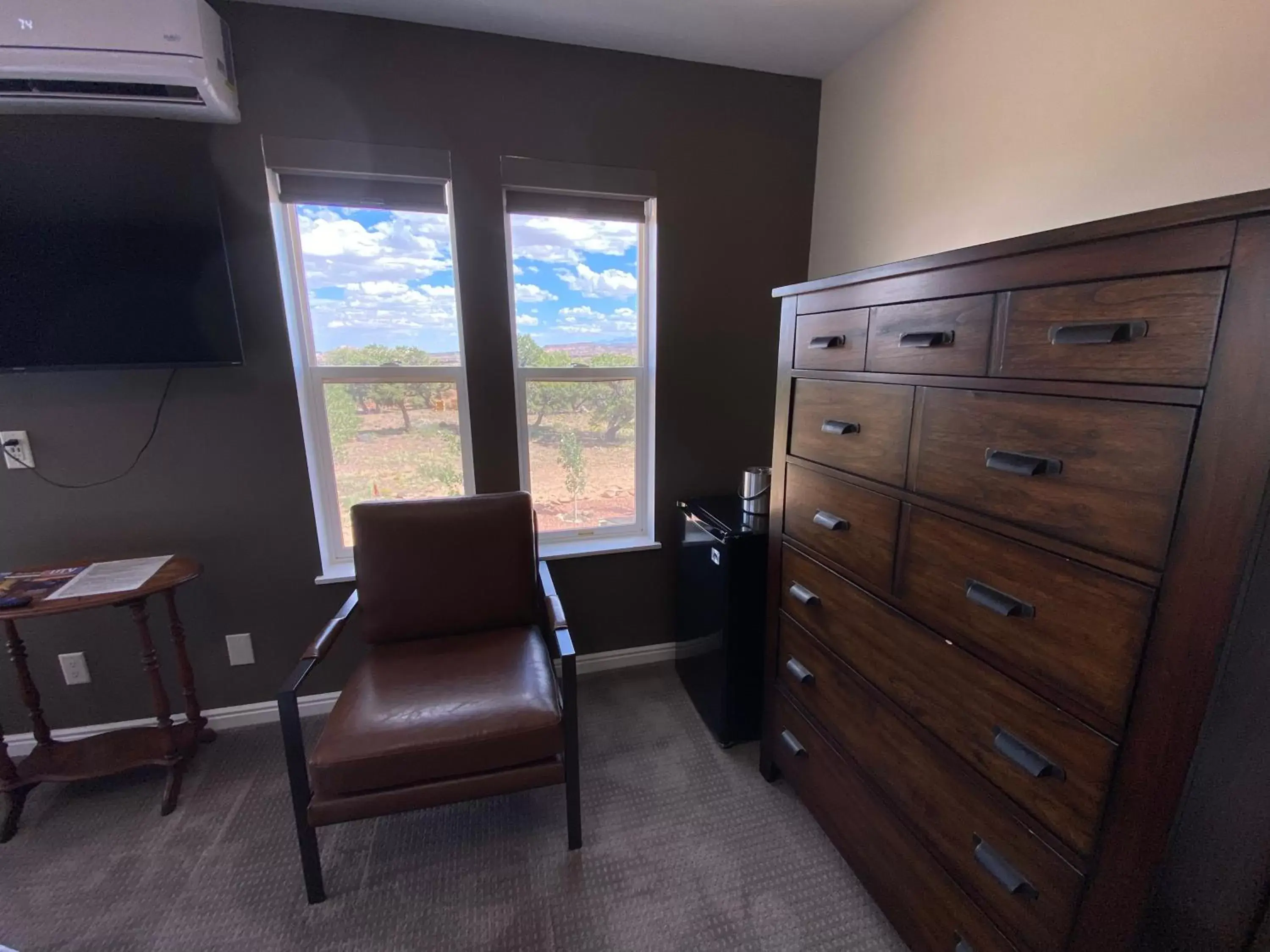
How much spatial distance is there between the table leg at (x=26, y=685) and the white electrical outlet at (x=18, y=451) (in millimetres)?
524

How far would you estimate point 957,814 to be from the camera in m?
1.11

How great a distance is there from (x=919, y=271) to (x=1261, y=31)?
0.75 meters

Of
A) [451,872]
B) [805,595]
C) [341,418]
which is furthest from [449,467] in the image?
[805,595]

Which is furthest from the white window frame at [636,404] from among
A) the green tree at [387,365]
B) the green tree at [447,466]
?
the green tree at [387,365]

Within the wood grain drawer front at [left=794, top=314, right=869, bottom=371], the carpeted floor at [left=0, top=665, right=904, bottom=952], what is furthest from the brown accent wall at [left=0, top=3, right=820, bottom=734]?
the wood grain drawer front at [left=794, top=314, right=869, bottom=371]

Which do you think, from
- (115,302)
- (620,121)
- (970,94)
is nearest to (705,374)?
(620,121)

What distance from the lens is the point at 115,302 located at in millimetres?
1671

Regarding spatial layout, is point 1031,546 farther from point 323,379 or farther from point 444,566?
point 323,379

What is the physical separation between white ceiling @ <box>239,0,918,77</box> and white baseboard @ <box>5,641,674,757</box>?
7.64ft

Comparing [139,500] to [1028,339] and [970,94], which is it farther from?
[970,94]

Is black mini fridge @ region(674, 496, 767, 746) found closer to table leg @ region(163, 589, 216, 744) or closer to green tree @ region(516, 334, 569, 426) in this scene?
green tree @ region(516, 334, 569, 426)

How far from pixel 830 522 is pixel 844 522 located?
0.04 metres

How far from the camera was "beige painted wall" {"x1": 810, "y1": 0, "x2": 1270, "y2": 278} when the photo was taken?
1083 mm

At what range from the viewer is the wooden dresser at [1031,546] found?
0.71 metres
